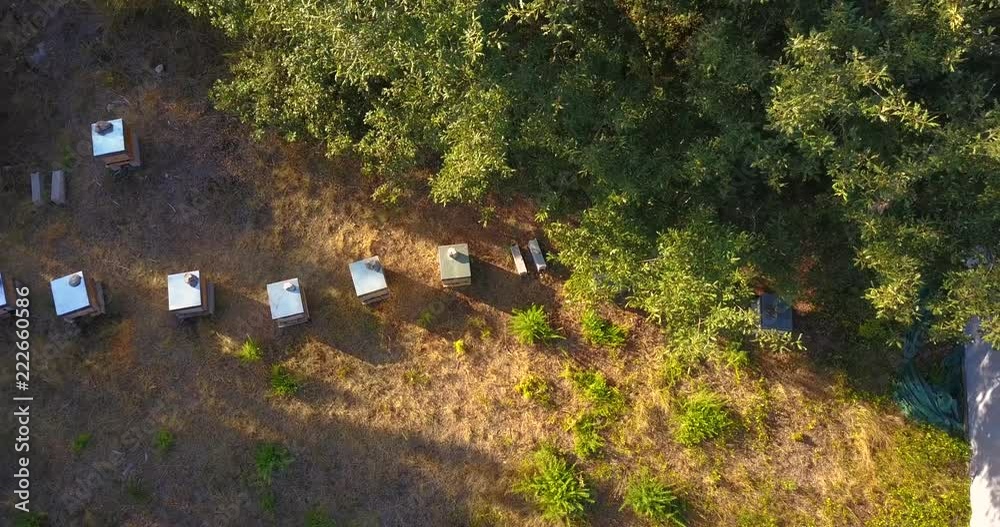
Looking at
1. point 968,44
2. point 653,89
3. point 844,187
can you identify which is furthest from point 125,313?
point 968,44

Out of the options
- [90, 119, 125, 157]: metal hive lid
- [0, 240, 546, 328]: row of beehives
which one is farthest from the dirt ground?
[90, 119, 125, 157]: metal hive lid

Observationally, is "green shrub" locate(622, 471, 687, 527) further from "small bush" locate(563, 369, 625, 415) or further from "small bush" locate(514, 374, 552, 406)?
"small bush" locate(514, 374, 552, 406)

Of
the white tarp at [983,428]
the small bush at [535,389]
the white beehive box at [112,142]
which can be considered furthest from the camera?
the white beehive box at [112,142]

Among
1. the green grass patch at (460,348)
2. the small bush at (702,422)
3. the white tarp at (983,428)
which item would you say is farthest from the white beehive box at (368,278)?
the white tarp at (983,428)

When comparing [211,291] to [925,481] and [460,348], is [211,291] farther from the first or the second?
[925,481]

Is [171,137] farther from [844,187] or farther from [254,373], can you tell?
[844,187]

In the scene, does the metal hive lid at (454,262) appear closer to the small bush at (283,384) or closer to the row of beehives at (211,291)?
the row of beehives at (211,291)
